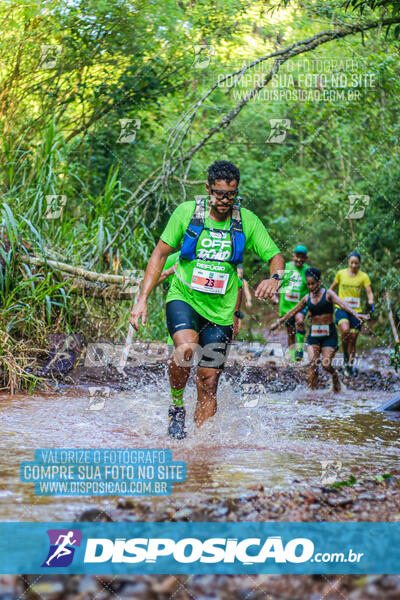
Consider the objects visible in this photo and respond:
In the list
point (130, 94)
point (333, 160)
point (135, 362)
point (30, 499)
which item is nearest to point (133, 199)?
point (135, 362)

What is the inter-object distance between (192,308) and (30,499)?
2.09 metres

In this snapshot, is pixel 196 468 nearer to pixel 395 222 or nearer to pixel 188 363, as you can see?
pixel 188 363

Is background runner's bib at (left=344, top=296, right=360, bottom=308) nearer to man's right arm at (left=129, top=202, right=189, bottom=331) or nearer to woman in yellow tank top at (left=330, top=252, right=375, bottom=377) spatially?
woman in yellow tank top at (left=330, top=252, right=375, bottom=377)

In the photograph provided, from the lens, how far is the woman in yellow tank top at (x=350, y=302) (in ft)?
39.3

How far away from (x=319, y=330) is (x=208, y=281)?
517cm

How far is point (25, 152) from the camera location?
8.59 meters

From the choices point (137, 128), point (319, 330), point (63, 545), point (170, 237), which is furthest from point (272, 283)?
point (137, 128)

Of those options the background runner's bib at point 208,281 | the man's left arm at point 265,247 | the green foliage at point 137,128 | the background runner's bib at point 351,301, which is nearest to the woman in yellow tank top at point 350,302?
the background runner's bib at point 351,301

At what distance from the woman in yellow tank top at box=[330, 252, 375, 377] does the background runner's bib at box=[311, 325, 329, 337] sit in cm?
181

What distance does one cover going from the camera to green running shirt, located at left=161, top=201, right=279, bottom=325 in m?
5.22

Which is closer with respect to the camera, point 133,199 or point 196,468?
point 196,468

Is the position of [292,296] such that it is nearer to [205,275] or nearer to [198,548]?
[205,275]

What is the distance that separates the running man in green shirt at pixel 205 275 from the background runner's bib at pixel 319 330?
4866 millimetres

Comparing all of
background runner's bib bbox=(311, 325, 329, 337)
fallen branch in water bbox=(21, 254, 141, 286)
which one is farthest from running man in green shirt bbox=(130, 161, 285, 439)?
background runner's bib bbox=(311, 325, 329, 337)
